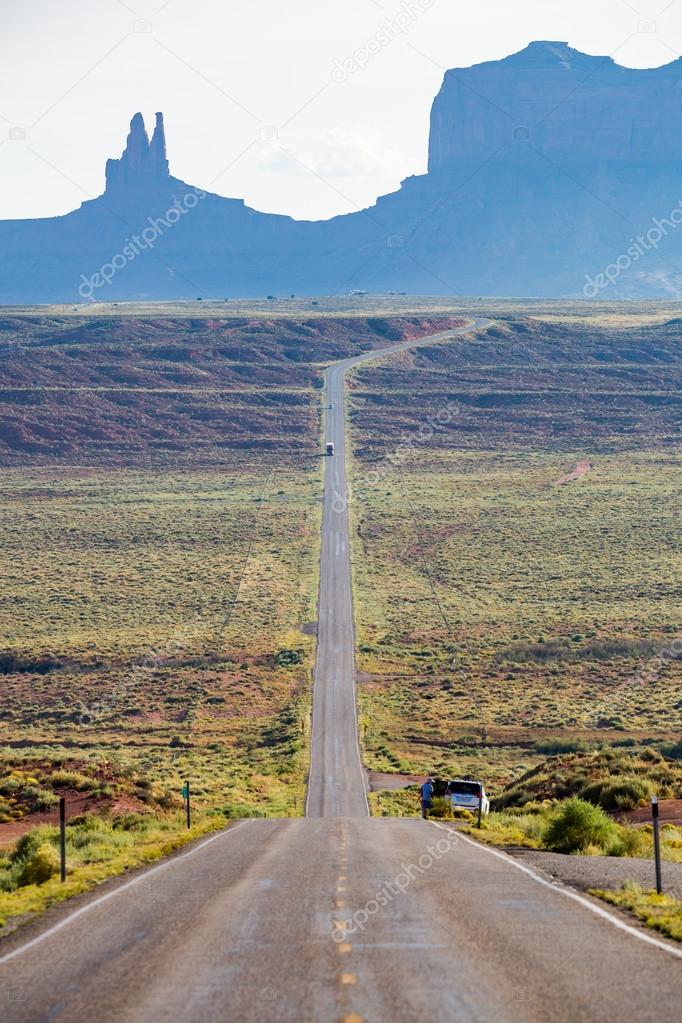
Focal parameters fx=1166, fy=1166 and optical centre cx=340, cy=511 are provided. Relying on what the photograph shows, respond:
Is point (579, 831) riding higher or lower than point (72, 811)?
higher

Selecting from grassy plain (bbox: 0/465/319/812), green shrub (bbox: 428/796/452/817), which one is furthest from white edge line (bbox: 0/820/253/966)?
grassy plain (bbox: 0/465/319/812)

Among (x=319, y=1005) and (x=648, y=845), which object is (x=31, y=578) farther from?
(x=319, y=1005)

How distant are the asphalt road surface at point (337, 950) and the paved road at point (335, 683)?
16752 mm

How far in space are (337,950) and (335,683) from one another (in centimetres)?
3876

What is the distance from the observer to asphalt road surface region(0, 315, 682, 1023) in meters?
8.32

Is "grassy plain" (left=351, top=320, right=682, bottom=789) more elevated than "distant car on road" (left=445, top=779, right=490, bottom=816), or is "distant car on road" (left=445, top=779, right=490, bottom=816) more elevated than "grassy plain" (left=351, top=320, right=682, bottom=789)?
"grassy plain" (left=351, top=320, right=682, bottom=789)

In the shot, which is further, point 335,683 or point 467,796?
point 335,683

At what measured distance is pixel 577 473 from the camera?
323ft

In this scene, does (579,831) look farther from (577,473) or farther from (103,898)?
(577,473)

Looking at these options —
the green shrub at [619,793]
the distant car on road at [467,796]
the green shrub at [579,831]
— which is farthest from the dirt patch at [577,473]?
the green shrub at [579,831]

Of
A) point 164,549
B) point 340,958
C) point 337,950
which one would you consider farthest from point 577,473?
point 340,958

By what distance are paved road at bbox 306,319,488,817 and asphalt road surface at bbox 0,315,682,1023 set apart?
16752mm

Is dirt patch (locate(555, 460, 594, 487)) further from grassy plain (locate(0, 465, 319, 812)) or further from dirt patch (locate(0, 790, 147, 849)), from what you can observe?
dirt patch (locate(0, 790, 147, 849))

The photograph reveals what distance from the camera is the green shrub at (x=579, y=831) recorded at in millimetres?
18922
